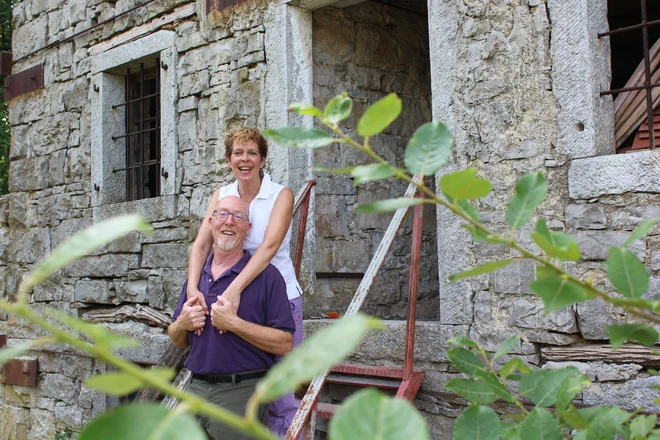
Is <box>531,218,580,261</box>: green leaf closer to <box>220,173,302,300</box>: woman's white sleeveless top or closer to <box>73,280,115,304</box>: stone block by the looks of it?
<box>220,173,302,300</box>: woman's white sleeveless top

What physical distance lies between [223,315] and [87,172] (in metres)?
3.27

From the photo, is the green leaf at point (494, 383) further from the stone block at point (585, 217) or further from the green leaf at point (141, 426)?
the stone block at point (585, 217)

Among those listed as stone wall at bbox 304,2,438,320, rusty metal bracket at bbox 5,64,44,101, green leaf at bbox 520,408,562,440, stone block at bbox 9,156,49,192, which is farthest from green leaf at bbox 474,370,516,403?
rusty metal bracket at bbox 5,64,44,101

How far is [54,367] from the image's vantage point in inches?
237

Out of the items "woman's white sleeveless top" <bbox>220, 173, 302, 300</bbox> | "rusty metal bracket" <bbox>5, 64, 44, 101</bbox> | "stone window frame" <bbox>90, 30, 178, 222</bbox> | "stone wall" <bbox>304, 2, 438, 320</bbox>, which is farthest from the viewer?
"rusty metal bracket" <bbox>5, 64, 44, 101</bbox>

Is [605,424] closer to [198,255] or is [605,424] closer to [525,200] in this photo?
[525,200]

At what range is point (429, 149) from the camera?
2.57ft

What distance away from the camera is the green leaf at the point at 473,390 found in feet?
3.63

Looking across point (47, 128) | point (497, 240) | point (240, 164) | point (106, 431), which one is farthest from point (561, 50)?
point (47, 128)

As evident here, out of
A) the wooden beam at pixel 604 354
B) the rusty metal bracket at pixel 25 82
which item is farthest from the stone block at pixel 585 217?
the rusty metal bracket at pixel 25 82

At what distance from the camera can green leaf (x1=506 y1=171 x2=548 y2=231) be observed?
83cm

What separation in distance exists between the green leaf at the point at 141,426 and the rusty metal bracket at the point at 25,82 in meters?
6.49

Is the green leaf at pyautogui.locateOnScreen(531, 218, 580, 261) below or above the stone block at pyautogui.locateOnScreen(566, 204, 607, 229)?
below

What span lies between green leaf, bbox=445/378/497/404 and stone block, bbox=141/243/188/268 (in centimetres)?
405
